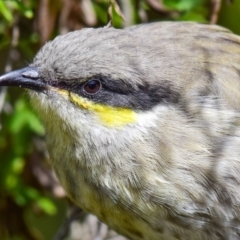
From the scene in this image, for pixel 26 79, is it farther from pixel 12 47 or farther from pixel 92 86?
pixel 12 47

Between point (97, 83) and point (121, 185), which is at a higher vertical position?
point (97, 83)

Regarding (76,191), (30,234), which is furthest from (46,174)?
(76,191)

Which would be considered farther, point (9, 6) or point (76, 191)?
point (9, 6)

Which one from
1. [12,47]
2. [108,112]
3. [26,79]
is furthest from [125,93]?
[12,47]

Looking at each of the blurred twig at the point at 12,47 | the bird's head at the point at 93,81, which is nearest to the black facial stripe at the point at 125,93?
the bird's head at the point at 93,81

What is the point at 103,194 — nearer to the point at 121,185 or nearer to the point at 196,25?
the point at 121,185

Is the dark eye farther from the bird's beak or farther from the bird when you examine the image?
the bird's beak

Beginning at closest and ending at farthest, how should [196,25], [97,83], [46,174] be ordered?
1. [97,83]
2. [196,25]
3. [46,174]

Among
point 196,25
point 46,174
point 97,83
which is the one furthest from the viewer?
point 46,174
